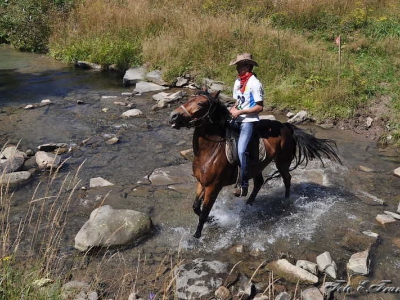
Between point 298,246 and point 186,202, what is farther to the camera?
point 186,202

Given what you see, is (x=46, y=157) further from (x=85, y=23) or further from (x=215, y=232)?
(x=85, y=23)

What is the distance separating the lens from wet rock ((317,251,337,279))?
4.97 meters

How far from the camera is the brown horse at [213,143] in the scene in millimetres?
4984

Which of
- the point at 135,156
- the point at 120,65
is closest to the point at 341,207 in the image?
the point at 135,156

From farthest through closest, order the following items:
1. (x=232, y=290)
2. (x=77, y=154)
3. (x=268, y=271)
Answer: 1. (x=77, y=154)
2. (x=268, y=271)
3. (x=232, y=290)

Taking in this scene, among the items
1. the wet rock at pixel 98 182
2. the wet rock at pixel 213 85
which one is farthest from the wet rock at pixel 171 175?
the wet rock at pixel 213 85

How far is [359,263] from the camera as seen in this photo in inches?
200

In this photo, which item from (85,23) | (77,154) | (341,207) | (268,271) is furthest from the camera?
(85,23)

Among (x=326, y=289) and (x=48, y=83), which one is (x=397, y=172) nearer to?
(x=326, y=289)

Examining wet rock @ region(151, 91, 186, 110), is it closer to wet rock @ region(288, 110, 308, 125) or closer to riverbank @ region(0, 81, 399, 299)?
riverbank @ region(0, 81, 399, 299)

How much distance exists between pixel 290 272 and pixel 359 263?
0.94 m

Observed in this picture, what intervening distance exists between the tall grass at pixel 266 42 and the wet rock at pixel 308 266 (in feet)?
19.5

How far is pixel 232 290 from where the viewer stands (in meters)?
4.69

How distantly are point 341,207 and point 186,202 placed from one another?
268 cm
